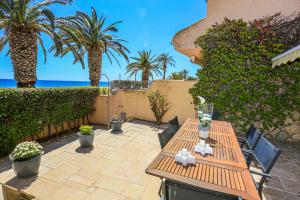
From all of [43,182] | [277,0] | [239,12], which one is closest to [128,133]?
[43,182]

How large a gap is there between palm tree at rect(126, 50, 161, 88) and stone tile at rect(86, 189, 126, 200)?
Result: 13803 mm

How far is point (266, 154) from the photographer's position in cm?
219

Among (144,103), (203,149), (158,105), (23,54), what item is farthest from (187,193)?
(23,54)

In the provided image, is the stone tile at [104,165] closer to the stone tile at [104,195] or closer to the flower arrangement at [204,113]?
the stone tile at [104,195]

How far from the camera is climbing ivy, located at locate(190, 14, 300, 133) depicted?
4.95 m

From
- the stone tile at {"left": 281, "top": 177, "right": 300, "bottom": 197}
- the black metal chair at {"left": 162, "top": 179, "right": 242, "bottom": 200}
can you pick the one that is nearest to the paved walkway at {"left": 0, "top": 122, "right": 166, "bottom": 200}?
the black metal chair at {"left": 162, "top": 179, "right": 242, "bottom": 200}

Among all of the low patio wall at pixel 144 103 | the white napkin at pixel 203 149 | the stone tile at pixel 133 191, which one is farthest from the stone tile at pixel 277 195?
the low patio wall at pixel 144 103

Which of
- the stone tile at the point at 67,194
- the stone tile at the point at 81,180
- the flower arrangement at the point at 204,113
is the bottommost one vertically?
the stone tile at the point at 67,194

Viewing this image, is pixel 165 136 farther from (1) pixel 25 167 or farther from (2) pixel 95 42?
(2) pixel 95 42

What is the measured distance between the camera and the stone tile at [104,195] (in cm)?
252

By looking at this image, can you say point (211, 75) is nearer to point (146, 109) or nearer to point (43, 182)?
point (146, 109)

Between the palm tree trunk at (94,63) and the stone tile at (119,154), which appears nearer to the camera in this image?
the stone tile at (119,154)

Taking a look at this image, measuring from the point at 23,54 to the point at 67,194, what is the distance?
5615mm

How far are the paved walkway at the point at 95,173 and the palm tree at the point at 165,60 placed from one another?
495 inches
